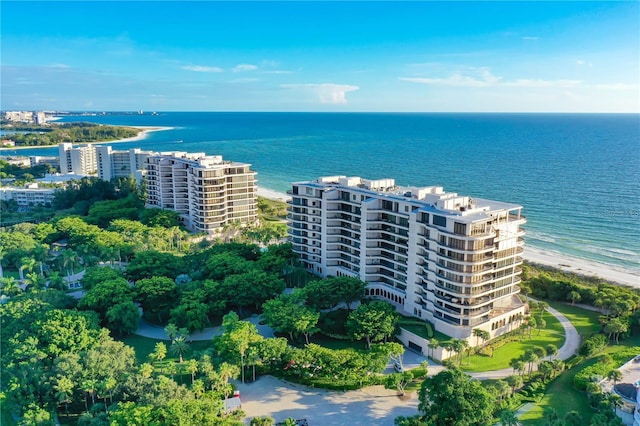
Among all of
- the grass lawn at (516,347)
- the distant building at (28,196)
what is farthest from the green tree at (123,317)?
the distant building at (28,196)

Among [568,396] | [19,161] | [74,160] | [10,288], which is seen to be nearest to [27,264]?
[10,288]

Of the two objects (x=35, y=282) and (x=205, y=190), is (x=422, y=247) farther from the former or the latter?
(x=35, y=282)

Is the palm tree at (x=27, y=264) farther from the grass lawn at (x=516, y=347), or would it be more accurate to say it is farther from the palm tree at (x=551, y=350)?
the palm tree at (x=551, y=350)

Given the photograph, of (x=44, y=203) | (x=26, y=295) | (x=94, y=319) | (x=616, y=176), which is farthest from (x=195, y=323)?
(x=616, y=176)

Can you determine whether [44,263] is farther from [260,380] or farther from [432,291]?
[432,291]

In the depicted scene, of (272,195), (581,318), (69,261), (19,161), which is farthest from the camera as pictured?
(19,161)
